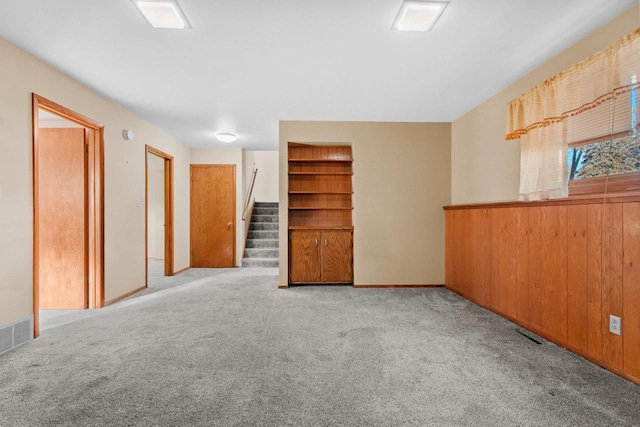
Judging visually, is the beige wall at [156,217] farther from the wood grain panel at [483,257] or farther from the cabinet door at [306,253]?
the wood grain panel at [483,257]

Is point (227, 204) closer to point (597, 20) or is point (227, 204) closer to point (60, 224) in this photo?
point (60, 224)

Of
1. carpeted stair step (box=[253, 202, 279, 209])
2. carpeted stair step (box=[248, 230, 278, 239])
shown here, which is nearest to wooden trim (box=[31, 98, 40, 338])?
carpeted stair step (box=[248, 230, 278, 239])

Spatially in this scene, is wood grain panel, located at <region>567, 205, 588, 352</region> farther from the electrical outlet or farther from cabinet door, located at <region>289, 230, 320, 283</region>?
cabinet door, located at <region>289, 230, 320, 283</region>

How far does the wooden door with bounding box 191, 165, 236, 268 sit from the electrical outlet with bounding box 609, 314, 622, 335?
5.41m

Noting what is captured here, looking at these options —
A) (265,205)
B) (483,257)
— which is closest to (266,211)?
(265,205)

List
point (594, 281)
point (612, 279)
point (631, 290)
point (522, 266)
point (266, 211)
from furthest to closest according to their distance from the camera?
point (266, 211) < point (522, 266) < point (594, 281) < point (612, 279) < point (631, 290)

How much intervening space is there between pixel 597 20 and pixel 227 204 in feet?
18.4

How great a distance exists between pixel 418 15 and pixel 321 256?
3197mm

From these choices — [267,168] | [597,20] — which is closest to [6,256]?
[597,20]

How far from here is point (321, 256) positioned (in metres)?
4.38

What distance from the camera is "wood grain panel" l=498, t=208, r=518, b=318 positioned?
2.85 m

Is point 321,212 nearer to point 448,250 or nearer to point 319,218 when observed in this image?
point 319,218

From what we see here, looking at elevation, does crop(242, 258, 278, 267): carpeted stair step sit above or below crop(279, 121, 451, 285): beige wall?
below

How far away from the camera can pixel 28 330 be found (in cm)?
243
